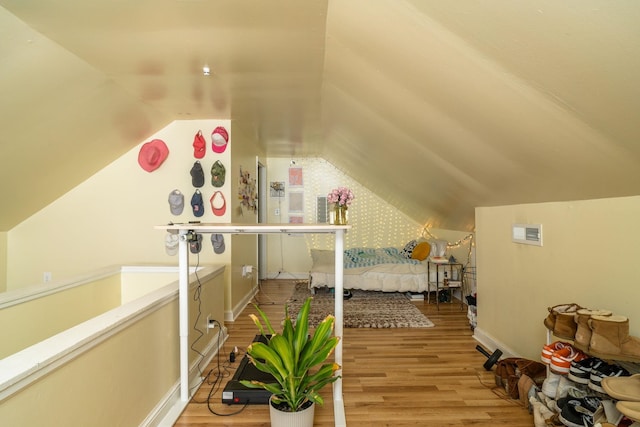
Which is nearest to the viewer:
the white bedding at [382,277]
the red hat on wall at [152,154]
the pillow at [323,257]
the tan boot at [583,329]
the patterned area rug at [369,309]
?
the tan boot at [583,329]

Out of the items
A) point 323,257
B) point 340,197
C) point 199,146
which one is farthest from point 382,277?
point 340,197

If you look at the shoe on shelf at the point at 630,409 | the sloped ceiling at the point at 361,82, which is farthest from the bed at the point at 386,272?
the shoe on shelf at the point at 630,409

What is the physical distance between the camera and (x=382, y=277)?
5199 millimetres

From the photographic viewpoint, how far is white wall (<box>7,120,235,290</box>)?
12.8 ft

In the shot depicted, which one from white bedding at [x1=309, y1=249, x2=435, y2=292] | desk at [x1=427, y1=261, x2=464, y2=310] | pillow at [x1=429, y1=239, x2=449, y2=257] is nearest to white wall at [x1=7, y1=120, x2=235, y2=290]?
white bedding at [x1=309, y1=249, x2=435, y2=292]

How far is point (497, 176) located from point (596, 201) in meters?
0.65

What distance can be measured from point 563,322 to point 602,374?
289mm

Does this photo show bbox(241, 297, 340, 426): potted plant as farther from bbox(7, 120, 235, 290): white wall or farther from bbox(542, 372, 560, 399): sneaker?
bbox(7, 120, 235, 290): white wall

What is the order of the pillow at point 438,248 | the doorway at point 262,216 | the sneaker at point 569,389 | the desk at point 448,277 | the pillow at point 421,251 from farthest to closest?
1. the doorway at point 262,216
2. the pillow at point 421,251
3. the pillow at point 438,248
4. the desk at point 448,277
5. the sneaker at point 569,389

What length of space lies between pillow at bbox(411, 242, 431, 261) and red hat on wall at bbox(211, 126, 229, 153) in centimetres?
313

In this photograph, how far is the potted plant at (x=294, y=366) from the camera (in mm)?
1970

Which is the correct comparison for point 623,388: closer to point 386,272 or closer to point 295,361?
point 295,361

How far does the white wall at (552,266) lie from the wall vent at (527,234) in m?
0.04

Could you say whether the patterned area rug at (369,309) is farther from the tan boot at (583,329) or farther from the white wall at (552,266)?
the tan boot at (583,329)
